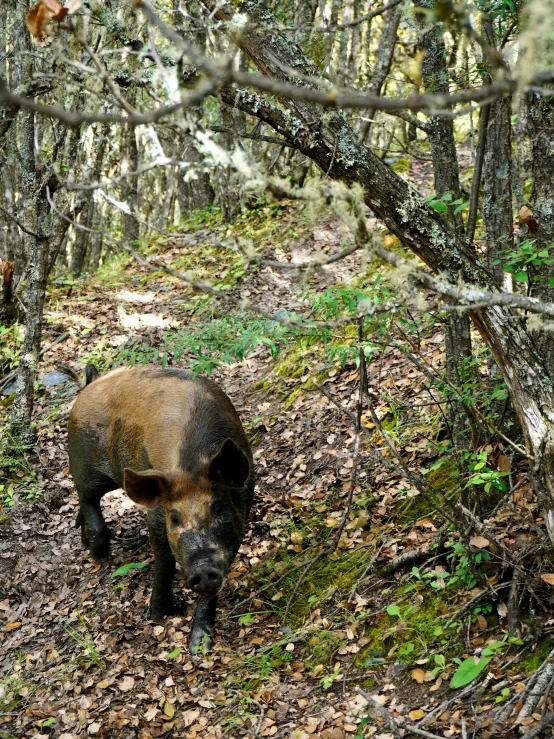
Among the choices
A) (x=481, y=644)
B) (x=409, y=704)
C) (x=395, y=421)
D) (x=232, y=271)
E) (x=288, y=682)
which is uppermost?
(x=232, y=271)

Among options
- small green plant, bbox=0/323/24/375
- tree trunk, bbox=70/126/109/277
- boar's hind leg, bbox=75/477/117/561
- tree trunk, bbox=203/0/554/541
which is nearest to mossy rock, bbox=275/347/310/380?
boar's hind leg, bbox=75/477/117/561

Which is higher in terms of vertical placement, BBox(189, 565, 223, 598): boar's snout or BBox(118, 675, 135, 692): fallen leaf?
BBox(189, 565, 223, 598): boar's snout

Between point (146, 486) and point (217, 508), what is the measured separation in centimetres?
57

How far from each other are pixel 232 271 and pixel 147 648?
7.25 m

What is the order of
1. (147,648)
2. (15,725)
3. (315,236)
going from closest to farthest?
(15,725) < (147,648) < (315,236)

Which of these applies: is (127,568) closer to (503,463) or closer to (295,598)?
(295,598)

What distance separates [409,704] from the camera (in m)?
4.38

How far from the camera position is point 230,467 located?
18.6 ft

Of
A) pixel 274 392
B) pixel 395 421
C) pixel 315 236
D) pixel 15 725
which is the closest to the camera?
pixel 15 725

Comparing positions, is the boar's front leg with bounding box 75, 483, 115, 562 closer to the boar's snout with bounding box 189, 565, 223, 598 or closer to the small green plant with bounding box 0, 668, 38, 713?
the small green plant with bounding box 0, 668, 38, 713

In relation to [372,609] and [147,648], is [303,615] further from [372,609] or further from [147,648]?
[147,648]

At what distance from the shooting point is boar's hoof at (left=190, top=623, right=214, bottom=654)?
5.61 meters

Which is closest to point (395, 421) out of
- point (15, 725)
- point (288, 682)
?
point (288, 682)

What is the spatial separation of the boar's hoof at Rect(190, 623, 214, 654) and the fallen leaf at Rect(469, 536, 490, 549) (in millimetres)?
2216
